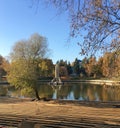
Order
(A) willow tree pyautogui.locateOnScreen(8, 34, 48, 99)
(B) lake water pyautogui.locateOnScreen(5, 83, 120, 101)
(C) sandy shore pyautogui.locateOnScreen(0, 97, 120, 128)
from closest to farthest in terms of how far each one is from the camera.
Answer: (C) sandy shore pyautogui.locateOnScreen(0, 97, 120, 128), (A) willow tree pyautogui.locateOnScreen(8, 34, 48, 99), (B) lake water pyautogui.locateOnScreen(5, 83, 120, 101)

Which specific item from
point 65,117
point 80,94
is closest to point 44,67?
point 80,94

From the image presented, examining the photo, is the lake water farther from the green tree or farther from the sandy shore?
the sandy shore

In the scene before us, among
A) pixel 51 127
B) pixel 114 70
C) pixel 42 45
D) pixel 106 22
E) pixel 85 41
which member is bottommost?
pixel 51 127

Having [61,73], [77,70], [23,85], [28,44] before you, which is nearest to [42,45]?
[28,44]

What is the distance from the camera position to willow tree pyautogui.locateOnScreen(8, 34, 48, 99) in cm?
3388

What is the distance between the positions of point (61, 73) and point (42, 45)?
159 feet

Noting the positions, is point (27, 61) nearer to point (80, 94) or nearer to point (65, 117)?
point (80, 94)

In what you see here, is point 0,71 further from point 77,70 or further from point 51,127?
point 51,127

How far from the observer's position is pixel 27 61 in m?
37.2

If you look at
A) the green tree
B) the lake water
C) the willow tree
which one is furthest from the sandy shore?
the green tree

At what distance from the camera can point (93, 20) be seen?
34.1 feet

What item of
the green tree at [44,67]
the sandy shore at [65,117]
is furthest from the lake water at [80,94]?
the sandy shore at [65,117]

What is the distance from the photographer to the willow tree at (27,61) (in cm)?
3388

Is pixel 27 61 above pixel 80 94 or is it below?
above
